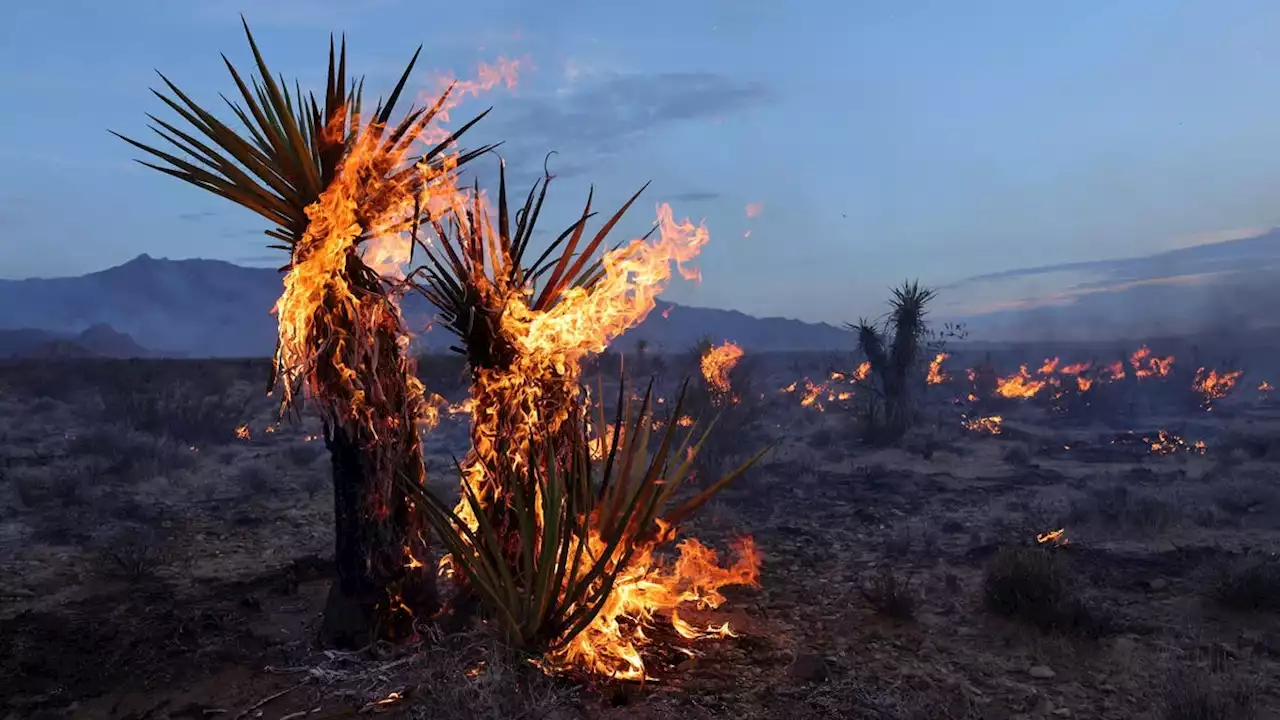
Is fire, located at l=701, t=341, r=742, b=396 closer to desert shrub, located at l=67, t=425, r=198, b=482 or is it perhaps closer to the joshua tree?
the joshua tree

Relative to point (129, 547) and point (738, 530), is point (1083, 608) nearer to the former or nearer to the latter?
point (738, 530)

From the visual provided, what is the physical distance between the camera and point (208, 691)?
6.07m

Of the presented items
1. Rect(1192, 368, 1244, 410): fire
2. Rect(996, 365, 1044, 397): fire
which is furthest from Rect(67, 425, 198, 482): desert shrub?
Rect(1192, 368, 1244, 410): fire

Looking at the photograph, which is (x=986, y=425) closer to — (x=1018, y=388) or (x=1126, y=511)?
(x=1018, y=388)

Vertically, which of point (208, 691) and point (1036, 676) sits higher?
point (208, 691)

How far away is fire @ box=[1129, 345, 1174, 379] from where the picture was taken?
3694 cm

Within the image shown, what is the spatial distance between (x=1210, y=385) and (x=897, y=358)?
1740cm

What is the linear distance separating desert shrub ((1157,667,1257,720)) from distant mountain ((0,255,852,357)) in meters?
152

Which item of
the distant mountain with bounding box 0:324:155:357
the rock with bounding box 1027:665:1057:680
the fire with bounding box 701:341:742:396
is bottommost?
the rock with bounding box 1027:665:1057:680

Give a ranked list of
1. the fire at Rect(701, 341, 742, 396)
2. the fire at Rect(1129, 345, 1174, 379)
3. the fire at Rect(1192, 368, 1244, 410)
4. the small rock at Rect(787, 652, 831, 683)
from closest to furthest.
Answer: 1. the small rock at Rect(787, 652, 831, 683)
2. the fire at Rect(701, 341, 742, 396)
3. the fire at Rect(1192, 368, 1244, 410)
4. the fire at Rect(1129, 345, 1174, 379)

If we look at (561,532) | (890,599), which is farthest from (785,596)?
(561,532)

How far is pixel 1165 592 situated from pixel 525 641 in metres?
7.60

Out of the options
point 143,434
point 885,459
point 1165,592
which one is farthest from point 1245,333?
point 143,434

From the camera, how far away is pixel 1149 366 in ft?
128
